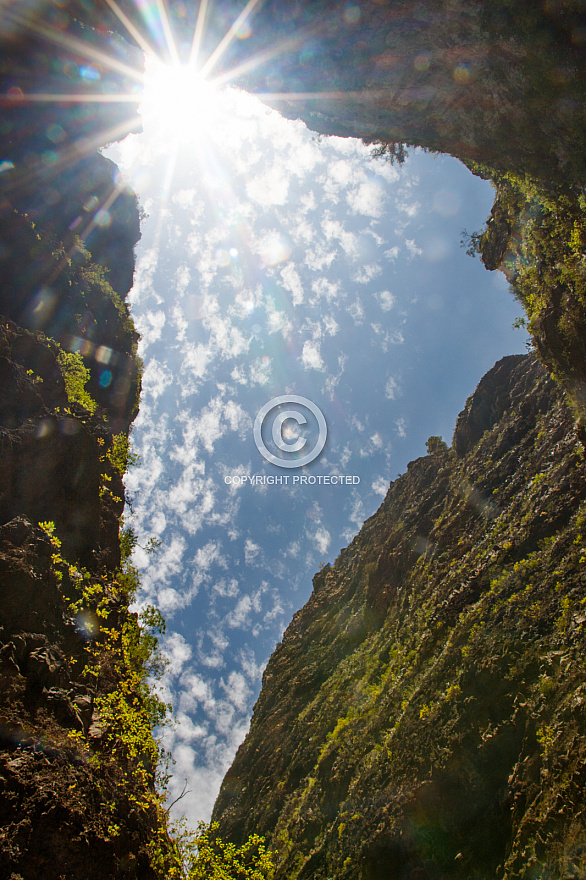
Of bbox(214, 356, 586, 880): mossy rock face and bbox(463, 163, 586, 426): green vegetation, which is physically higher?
bbox(463, 163, 586, 426): green vegetation

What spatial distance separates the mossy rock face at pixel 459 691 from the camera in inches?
392

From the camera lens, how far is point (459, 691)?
44.1ft

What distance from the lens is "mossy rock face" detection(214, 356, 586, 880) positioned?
995 centimetres

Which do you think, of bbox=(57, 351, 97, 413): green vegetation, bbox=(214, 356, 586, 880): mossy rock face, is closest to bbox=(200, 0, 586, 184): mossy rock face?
bbox=(214, 356, 586, 880): mossy rock face

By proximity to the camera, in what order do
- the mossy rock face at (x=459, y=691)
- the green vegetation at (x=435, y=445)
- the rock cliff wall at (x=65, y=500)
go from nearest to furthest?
the rock cliff wall at (x=65, y=500), the mossy rock face at (x=459, y=691), the green vegetation at (x=435, y=445)

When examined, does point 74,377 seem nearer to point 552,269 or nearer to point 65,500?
point 65,500

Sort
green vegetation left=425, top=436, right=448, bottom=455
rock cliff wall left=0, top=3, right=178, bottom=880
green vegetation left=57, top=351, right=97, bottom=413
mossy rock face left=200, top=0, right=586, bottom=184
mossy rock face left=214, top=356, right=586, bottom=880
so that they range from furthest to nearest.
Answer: green vegetation left=425, top=436, right=448, bottom=455, green vegetation left=57, top=351, right=97, bottom=413, mossy rock face left=214, top=356, right=586, bottom=880, mossy rock face left=200, top=0, right=586, bottom=184, rock cliff wall left=0, top=3, right=178, bottom=880

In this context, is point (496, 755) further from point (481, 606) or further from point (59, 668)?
point (59, 668)

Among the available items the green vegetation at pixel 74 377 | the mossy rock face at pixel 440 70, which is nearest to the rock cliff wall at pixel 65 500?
the green vegetation at pixel 74 377

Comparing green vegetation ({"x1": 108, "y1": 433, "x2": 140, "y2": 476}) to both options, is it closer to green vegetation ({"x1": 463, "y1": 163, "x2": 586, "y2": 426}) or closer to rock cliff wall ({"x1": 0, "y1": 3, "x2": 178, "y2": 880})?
rock cliff wall ({"x1": 0, "y1": 3, "x2": 178, "y2": 880})

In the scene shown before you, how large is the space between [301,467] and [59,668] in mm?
19494

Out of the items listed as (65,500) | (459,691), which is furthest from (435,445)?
(65,500)

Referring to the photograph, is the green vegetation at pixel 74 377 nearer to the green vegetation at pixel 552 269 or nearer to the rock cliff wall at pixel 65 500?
the rock cliff wall at pixel 65 500

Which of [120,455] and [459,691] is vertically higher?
[120,455]
